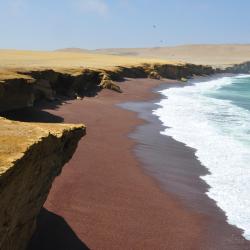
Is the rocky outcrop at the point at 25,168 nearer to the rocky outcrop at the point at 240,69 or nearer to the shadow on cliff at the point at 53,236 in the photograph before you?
the shadow on cliff at the point at 53,236

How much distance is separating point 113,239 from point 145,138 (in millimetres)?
11262

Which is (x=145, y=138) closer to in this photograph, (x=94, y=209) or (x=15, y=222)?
(x=94, y=209)

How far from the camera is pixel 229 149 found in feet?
61.9

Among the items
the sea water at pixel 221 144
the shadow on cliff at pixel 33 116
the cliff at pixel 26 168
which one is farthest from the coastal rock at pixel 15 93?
the cliff at pixel 26 168

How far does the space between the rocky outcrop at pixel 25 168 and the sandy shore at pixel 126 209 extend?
5.01 feet

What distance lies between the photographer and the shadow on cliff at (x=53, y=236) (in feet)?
29.8

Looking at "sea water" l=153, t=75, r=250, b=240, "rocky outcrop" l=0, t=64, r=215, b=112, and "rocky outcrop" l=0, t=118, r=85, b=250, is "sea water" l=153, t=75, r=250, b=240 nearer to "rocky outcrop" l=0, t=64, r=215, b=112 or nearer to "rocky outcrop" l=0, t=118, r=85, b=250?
"rocky outcrop" l=0, t=118, r=85, b=250

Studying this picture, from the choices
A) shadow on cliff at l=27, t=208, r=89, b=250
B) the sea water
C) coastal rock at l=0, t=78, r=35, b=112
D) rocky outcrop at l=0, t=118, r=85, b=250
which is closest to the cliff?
rocky outcrop at l=0, t=118, r=85, b=250

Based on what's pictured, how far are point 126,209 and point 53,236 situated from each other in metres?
2.51

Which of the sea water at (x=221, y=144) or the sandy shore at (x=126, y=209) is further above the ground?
the sandy shore at (x=126, y=209)

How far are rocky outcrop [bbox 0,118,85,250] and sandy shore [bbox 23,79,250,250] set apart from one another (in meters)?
1.53

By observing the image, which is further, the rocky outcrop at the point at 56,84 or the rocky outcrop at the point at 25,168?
the rocky outcrop at the point at 56,84

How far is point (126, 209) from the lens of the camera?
11.4m

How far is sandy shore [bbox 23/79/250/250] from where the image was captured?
9766 mm
